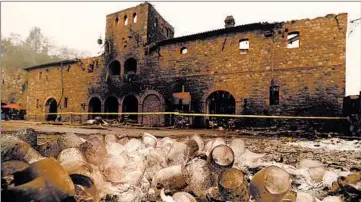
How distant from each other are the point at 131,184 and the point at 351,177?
6.62 ft

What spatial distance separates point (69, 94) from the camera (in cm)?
2058

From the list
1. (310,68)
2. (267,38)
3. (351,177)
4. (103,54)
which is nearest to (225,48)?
(267,38)

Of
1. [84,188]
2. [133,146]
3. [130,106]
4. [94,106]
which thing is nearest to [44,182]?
[84,188]

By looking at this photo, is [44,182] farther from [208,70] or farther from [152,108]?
[152,108]

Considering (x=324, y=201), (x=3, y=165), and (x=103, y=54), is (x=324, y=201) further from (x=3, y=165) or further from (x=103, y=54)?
(x=103, y=54)

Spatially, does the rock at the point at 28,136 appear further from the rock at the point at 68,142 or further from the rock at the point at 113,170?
the rock at the point at 113,170

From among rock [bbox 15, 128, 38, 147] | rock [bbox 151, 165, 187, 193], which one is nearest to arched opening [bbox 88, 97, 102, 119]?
rock [bbox 15, 128, 38, 147]

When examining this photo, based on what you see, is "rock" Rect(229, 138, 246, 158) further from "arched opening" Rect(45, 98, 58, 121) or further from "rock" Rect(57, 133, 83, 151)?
"arched opening" Rect(45, 98, 58, 121)

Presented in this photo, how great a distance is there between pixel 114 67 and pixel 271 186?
18460mm

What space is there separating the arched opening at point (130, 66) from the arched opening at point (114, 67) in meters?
1.01

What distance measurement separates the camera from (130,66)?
61.1ft

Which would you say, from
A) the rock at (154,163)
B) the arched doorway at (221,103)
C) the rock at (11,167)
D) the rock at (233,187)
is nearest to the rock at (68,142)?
the rock at (154,163)

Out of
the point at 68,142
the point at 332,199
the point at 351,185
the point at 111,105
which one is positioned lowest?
the point at 332,199

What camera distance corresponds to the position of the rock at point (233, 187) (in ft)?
6.27
